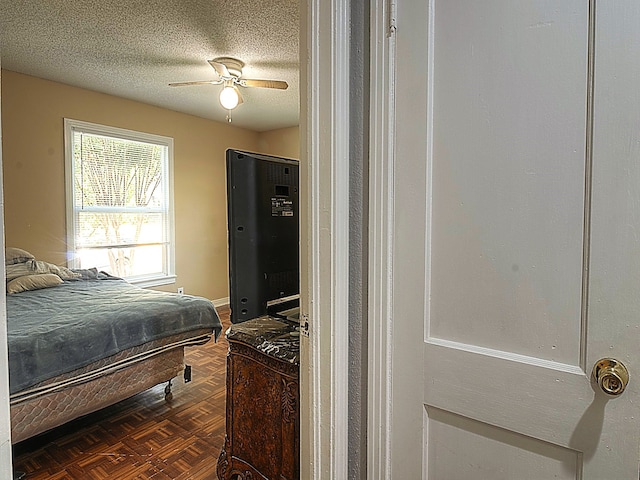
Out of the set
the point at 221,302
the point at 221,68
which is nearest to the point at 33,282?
the point at 221,68

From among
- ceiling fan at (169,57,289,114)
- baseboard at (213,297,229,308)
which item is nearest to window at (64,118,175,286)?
baseboard at (213,297,229,308)

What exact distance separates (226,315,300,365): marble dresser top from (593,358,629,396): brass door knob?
2.58 feet

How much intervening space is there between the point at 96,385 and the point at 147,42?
230 centimetres

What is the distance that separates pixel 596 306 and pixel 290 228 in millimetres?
1083

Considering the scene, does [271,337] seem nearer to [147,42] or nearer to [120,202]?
[147,42]

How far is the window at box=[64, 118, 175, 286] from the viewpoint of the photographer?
392 centimetres

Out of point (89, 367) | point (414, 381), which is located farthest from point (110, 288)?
point (414, 381)

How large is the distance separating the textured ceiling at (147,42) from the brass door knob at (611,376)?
7.65 feet

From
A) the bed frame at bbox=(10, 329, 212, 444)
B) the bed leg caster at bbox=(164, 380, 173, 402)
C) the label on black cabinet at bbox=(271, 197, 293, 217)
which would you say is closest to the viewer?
the label on black cabinet at bbox=(271, 197, 293, 217)

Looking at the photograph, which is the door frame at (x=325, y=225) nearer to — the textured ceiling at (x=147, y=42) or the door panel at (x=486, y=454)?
the door panel at (x=486, y=454)

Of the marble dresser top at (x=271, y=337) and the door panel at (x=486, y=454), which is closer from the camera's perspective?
the door panel at (x=486, y=454)

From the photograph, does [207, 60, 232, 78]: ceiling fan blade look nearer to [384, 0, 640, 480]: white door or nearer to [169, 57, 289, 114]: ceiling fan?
[169, 57, 289, 114]: ceiling fan

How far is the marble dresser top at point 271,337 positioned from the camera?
1307mm

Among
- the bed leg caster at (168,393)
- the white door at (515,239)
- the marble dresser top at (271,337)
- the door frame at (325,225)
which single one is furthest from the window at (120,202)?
the white door at (515,239)
